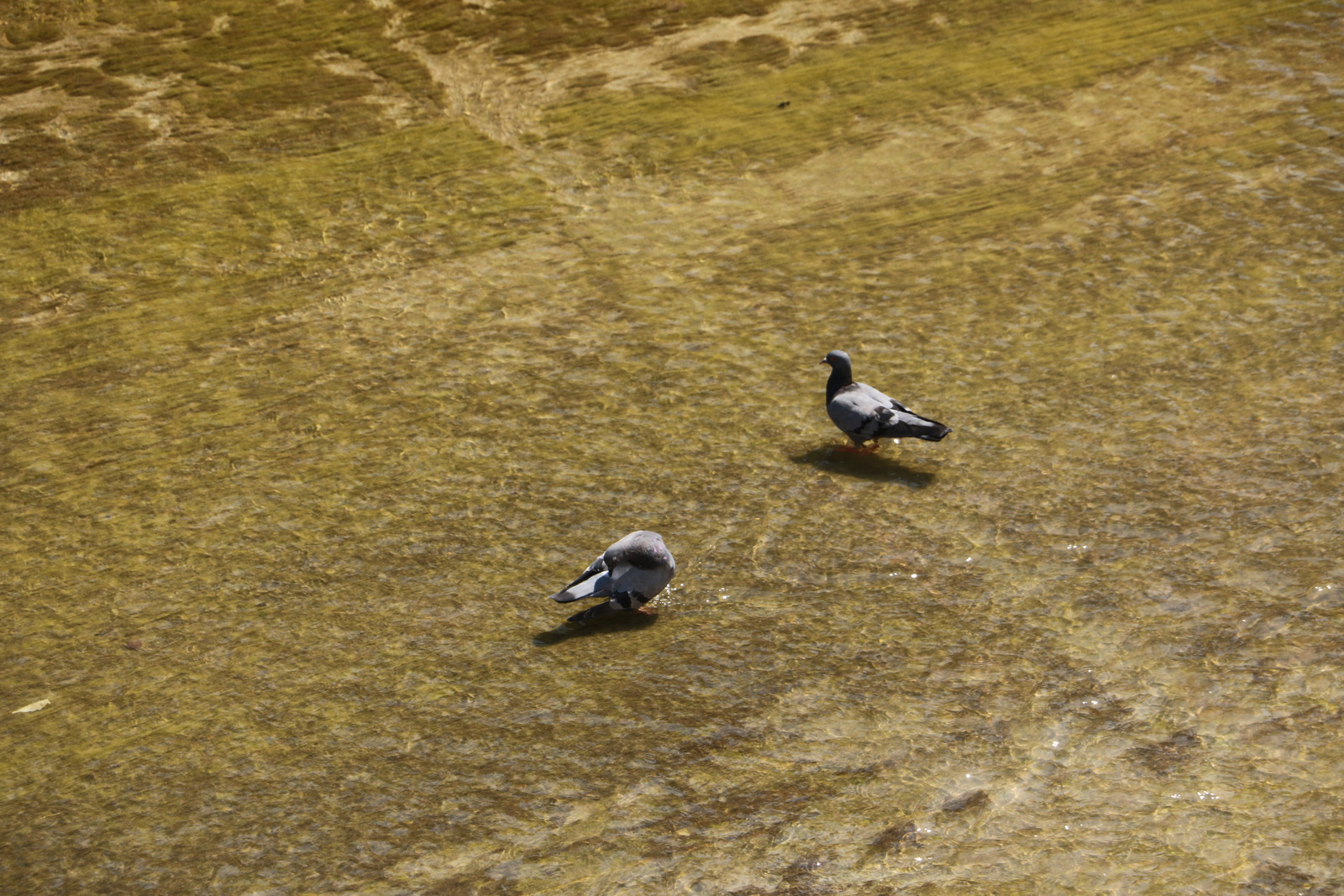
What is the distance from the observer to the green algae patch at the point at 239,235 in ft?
22.5

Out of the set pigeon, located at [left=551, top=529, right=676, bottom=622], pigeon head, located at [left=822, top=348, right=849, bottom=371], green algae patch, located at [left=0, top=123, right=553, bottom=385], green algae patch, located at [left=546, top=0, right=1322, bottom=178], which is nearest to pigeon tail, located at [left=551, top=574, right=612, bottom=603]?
pigeon, located at [left=551, top=529, right=676, bottom=622]

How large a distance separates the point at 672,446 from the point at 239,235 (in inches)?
136

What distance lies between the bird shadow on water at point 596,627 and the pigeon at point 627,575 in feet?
0.54

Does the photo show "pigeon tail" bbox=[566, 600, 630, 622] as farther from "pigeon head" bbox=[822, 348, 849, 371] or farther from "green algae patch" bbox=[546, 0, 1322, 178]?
"green algae patch" bbox=[546, 0, 1322, 178]

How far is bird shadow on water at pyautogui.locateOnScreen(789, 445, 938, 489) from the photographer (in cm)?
578

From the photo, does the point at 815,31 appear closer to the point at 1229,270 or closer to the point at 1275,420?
the point at 1229,270

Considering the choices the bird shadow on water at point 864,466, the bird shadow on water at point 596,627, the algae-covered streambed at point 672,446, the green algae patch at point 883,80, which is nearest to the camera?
the algae-covered streambed at point 672,446

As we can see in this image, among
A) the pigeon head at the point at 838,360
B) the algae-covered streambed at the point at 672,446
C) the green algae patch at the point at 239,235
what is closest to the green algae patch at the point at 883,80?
the algae-covered streambed at the point at 672,446

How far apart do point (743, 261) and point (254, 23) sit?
435cm

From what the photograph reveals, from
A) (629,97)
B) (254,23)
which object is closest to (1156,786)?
(629,97)

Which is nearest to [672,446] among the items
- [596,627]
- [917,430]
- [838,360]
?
[838,360]

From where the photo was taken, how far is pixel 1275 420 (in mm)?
5820

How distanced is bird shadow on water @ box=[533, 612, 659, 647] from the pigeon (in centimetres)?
16

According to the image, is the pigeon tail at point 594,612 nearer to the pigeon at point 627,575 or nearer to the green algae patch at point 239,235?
the pigeon at point 627,575
